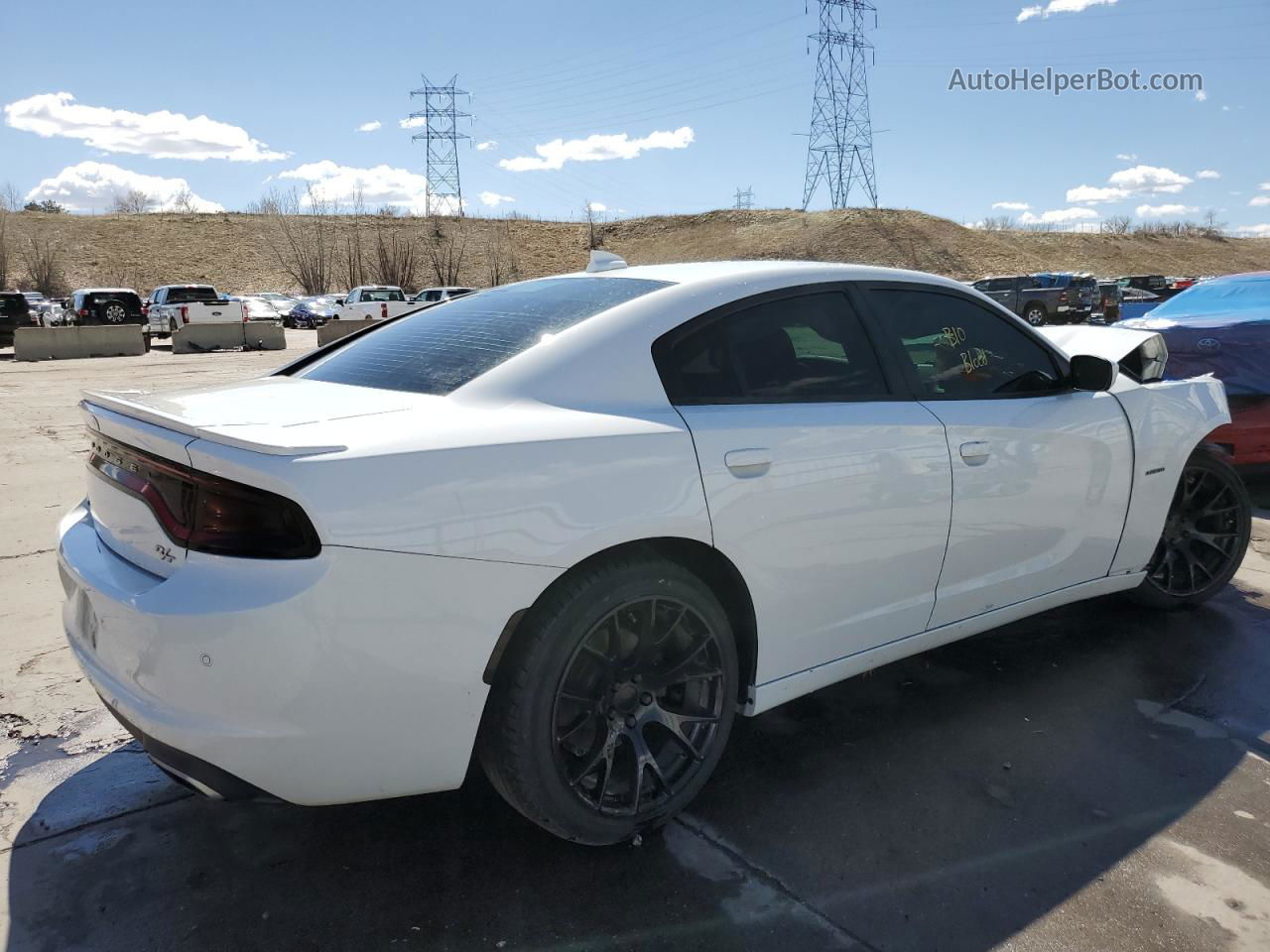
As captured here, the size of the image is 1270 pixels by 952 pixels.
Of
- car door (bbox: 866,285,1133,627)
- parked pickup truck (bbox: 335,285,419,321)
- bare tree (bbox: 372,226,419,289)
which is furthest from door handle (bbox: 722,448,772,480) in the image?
bare tree (bbox: 372,226,419,289)

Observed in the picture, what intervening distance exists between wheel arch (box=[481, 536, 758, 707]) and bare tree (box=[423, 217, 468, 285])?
212 ft

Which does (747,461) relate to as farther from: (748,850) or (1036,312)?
(1036,312)

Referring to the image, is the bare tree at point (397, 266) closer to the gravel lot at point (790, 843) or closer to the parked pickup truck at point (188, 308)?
the parked pickup truck at point (188, 308)

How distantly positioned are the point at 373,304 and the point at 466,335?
31944mm

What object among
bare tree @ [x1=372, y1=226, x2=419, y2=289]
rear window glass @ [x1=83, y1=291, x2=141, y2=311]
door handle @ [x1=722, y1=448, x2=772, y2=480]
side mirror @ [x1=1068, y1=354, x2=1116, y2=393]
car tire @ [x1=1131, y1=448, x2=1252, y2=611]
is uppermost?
bare tree @ [x1=372, y1=226, x2=419, y2=289]

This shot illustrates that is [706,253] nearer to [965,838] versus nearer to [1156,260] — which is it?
[1156,260]

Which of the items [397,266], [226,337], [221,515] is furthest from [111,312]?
[397,266]

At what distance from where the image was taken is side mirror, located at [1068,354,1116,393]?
3.44 metres

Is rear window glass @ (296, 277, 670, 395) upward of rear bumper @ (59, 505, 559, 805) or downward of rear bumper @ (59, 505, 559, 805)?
upward

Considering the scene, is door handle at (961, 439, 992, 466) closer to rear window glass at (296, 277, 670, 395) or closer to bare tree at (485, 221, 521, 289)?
rear window glass at (296, 277, 670, 395)

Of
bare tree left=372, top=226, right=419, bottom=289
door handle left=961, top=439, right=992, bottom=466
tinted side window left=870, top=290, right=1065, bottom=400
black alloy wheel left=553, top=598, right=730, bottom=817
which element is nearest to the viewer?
black alloy wheel left=553, top=598, right=730, bottom=817

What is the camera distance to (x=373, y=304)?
3300 cm

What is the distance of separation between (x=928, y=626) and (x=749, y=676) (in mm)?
787

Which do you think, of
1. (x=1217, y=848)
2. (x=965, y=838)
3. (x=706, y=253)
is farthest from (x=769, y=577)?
(x=706, y=253)
